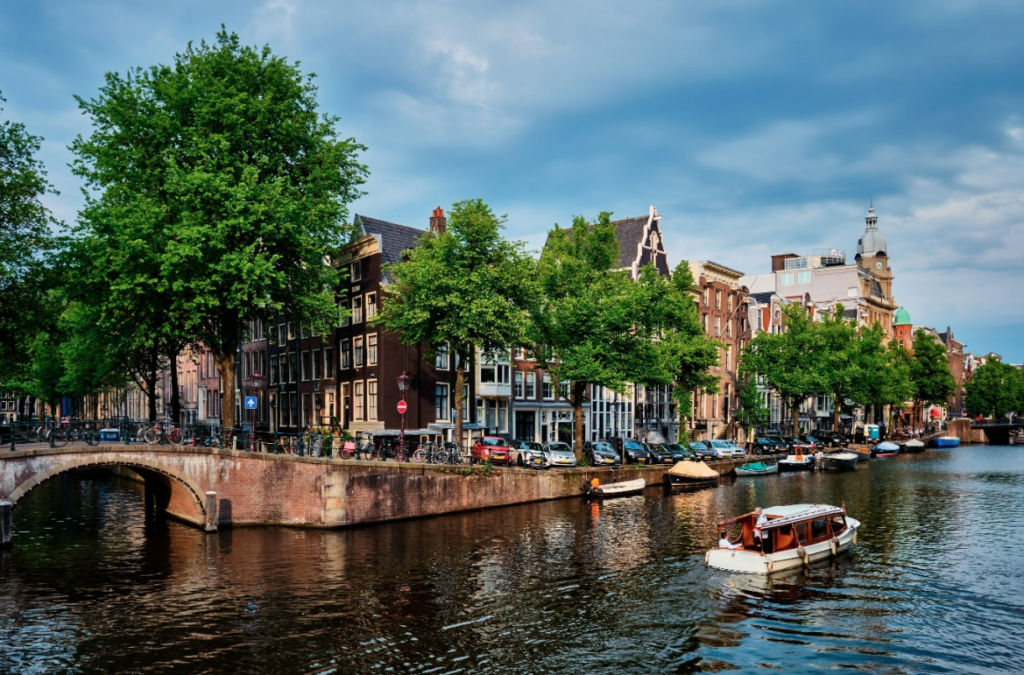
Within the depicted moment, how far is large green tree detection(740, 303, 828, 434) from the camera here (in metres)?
94.3

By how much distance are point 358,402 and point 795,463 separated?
4254 centimetres

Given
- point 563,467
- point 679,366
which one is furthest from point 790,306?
point 563,467

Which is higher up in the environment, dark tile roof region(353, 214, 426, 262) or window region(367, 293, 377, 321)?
dark tile roof region(353, 214, 426, 262)

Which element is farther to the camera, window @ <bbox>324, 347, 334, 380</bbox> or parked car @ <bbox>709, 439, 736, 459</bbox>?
parked car @ <bbox>709, 439, 736, 459</bbox>

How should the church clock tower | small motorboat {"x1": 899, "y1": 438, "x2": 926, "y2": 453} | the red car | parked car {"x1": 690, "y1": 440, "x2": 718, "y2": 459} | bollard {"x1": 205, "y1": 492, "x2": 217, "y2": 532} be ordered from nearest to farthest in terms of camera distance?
bollard {"x1": 205, "y1": 492, "x2": 217, "y2": 532} → the red car → parked car {"x1": 690, "y1": 440, "x2": 718, "y2": 459} → small motorboat {"x1": 899, "y1": 438, "x2": 926, "y2": 453} → the church clock tower

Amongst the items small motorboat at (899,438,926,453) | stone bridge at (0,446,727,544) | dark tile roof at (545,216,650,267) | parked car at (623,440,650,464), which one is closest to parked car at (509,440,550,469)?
stone bridge at (0,446,727,544)

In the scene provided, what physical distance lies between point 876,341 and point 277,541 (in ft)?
316

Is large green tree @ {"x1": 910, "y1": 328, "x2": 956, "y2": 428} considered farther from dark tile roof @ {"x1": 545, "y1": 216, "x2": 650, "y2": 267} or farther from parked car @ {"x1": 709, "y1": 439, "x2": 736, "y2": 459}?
dark tile roof @ {"x1": 545, "y1": 216, "x2": 650, "y2": 267}

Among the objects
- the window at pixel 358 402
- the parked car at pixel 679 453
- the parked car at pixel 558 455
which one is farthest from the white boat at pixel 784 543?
the window at pixel 358 402

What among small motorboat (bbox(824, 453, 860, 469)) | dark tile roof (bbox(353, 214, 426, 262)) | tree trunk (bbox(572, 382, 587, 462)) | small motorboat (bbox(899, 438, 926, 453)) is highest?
dark tile roof (bbox(353, 214, 426, 262))

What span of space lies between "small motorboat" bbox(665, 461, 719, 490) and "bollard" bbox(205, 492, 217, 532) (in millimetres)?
32666

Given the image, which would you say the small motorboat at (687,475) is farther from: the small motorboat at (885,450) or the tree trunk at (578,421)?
the small motorboat at (885,450)

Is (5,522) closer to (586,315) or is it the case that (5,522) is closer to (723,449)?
(586,315)

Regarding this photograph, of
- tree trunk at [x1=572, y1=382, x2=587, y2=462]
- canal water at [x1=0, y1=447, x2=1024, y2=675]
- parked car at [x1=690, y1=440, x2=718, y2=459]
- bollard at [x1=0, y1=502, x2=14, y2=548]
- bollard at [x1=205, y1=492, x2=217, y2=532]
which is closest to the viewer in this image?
canal water at [x1=0, y1=447, x2=1024, y2=675]
